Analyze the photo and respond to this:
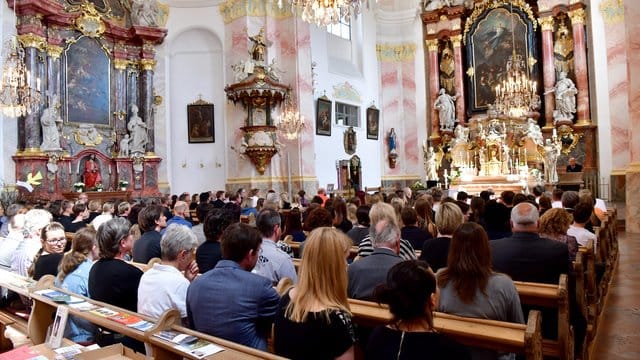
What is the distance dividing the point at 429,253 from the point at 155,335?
221 cm

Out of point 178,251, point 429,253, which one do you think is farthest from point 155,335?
point 429,253

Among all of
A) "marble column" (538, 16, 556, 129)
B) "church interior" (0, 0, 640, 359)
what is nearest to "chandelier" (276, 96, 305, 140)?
"church interior" (0, 0, 640, 359)

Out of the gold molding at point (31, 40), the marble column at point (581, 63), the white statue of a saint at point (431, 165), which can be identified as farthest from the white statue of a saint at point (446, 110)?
the gold molding at point (31, 40)

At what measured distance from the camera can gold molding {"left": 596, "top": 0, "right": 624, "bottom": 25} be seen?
1497 cm

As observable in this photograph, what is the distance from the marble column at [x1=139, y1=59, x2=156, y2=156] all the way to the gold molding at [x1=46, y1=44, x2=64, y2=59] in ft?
8.19

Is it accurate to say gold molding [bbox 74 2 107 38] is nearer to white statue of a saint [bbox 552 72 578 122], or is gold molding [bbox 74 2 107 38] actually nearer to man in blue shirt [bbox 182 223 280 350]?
man in blue shirt [bbox 182 223 280 350]

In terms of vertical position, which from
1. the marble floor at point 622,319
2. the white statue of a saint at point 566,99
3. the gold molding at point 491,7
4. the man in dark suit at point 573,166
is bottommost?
the marble floor at point 622,319

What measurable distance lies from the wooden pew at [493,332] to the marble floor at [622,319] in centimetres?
216

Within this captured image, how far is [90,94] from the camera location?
14.5 m

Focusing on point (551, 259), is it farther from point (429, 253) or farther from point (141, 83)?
point (141, 83)

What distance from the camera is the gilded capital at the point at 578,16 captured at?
16141 mm

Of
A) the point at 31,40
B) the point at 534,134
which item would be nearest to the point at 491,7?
the point at 534,134

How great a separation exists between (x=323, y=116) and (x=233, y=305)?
14102 millimetres

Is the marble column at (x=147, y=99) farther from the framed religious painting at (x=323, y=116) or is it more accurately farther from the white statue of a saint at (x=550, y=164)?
the white statue of a saint at (x=550, y=164)
